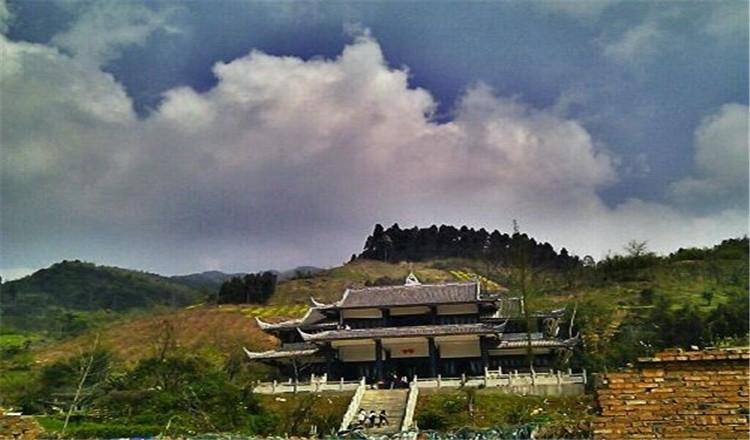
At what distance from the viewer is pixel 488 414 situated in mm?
16266

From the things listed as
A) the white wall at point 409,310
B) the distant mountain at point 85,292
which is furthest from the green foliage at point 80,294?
the white wall at point 409,310

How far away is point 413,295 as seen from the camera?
24.5 metres

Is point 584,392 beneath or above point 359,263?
beneath

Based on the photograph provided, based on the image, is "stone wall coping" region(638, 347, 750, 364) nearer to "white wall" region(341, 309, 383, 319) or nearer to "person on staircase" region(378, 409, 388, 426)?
"person on staircase" region(378, 409, 388, 426)

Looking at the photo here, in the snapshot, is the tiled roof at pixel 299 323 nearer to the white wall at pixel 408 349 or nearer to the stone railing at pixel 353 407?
the white wall at pixel 408 349

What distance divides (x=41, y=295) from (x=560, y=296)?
3982 centimetres

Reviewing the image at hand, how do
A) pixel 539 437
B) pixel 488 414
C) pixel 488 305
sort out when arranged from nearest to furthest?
1. pixel 539 437
2. pixel 488 414
3. pixel 488 305

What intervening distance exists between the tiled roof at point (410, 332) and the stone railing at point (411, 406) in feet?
8.59

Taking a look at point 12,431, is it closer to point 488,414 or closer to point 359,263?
point 488,414

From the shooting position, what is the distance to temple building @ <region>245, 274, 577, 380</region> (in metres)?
21.7

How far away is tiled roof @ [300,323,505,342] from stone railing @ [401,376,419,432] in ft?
8.59

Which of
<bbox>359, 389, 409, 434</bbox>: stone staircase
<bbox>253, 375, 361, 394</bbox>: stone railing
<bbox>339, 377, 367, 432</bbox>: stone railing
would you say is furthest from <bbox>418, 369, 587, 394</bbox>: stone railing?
<bbox>253, 375, 361, 394</bbox>: stone railing

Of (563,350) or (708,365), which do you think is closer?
(708,365)

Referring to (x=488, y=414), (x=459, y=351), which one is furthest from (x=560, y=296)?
(x=488, y=414)
